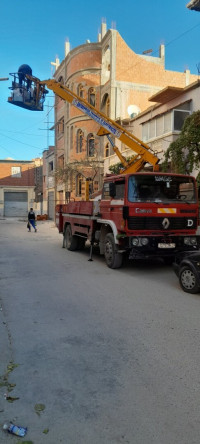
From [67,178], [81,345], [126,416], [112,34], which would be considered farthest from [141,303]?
[112,34]

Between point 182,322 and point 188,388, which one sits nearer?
point 188,388

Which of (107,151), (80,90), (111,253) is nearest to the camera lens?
(111,253)

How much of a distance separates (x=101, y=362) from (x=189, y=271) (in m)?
3.40

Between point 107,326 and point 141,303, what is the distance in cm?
129

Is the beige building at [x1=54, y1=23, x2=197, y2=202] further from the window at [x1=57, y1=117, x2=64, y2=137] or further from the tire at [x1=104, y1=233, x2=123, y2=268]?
the tire at [x1=104, y1=233, x2=123, y2=268]

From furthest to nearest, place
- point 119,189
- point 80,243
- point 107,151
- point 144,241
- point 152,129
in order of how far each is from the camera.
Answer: point 107,151 < point 152,129 < point 80,243 < point 119,189 < point 144,241

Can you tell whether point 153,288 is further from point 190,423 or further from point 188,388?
point 190,423

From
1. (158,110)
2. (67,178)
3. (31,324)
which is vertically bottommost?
(31,324)

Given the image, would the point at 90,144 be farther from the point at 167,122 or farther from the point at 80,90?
the point at 167,122

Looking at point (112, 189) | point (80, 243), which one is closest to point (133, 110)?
point (80, 243)

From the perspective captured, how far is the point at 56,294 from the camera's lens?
637 centimetres

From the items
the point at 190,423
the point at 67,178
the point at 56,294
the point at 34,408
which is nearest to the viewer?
the point at 190,423

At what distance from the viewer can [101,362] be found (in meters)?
3.60

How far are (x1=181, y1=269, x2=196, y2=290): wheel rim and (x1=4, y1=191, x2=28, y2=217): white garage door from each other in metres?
45.1
